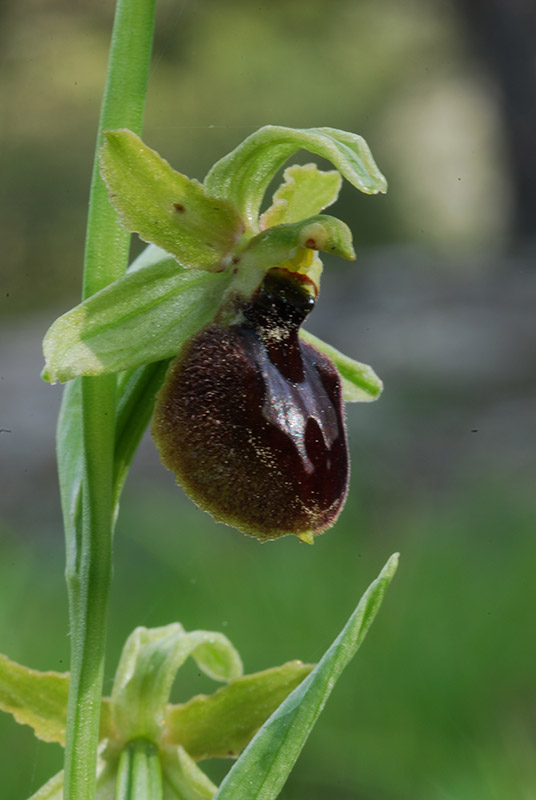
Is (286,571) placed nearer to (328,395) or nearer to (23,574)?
(23,574)

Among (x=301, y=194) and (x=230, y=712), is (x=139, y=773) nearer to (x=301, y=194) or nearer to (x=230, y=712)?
(x=230, y=712)

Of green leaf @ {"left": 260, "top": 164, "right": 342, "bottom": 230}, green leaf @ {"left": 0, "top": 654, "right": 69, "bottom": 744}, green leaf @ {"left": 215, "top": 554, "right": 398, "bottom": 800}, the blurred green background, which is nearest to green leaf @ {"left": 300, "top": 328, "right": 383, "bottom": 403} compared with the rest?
green leaf @ {"left": 260, "top": 164, "right": 342, "bottom": 230}

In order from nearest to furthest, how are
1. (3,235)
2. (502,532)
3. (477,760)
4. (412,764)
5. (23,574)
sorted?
(477,760) → (412,764) → (23,574) → (502,532) → (3,235)

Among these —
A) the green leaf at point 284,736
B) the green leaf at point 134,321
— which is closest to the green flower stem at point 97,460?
the green leaf at point 134,321

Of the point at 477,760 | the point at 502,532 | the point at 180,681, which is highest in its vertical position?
the point at 502,532

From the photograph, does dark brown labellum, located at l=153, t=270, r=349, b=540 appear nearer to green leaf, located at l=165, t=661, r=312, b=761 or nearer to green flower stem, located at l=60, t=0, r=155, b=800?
green flower stem, located at l=60, t=0, r=155, b=800

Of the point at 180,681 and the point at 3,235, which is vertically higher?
the point at 3,235

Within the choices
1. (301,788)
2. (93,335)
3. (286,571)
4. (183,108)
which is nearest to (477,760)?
(301,788)
